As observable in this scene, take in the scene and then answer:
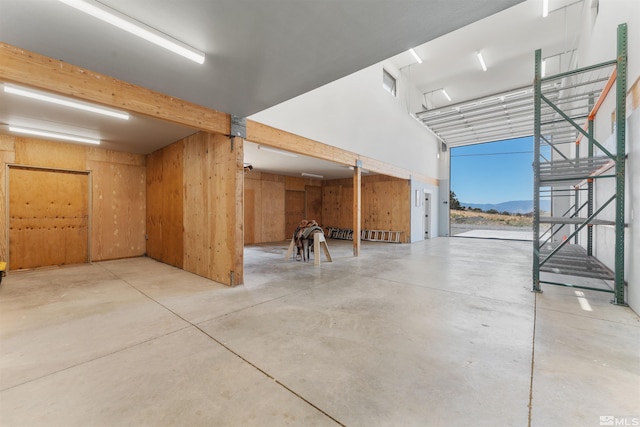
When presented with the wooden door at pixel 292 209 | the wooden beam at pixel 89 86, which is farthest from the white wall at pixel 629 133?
the wooden door at pixel 292 209

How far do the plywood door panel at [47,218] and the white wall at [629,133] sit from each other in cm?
991

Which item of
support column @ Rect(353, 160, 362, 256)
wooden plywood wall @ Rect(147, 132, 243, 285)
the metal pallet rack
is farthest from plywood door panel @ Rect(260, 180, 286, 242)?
the metal pallet rack

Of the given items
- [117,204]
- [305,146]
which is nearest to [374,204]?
[305,146]

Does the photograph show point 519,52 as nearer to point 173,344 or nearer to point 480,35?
point 480,35

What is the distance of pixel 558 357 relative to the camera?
2127 millimetres

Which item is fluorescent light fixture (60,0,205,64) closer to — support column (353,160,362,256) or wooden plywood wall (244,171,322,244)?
support column (353,160,362,256)

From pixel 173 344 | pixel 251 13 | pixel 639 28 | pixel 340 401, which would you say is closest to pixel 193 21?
pixel 251 13

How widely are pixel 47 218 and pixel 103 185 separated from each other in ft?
4.08

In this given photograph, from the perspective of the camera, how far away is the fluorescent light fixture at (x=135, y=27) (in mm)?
1887

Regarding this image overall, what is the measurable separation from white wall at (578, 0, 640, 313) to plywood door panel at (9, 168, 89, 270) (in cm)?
991

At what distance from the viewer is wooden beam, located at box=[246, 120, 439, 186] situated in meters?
4.62

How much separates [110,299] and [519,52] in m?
12.5

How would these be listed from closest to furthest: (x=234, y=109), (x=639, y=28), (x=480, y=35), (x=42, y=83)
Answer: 1. (x=42, y=83)
2. (x=639, y=28)
3. (x=234, y=109)
4. (x=480, y=35)

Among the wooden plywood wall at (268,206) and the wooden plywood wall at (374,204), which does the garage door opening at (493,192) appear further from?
the wooden plywood wall at (268,206)
